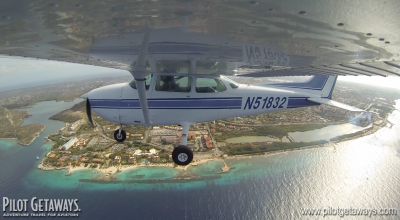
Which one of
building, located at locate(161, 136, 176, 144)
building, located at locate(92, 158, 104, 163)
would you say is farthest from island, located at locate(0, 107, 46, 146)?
building, located at locate(161, 136, 176, 144)

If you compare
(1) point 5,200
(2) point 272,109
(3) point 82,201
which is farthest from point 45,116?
(2) point 272,109

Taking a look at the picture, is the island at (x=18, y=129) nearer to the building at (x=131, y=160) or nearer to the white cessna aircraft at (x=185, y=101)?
the building at (x=131, y=160)

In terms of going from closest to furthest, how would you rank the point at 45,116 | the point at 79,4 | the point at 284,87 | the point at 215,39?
the point at 79,4 → the point at 215,39 → the point at 284,87 → the point at 45,116

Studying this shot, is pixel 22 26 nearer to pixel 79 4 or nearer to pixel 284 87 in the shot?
pixel 79 4

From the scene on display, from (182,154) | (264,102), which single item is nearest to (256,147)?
(264,102)

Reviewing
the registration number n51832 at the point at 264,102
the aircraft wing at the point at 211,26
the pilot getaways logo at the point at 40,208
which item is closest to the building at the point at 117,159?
the pilot getaways logo at the point at 40,208
